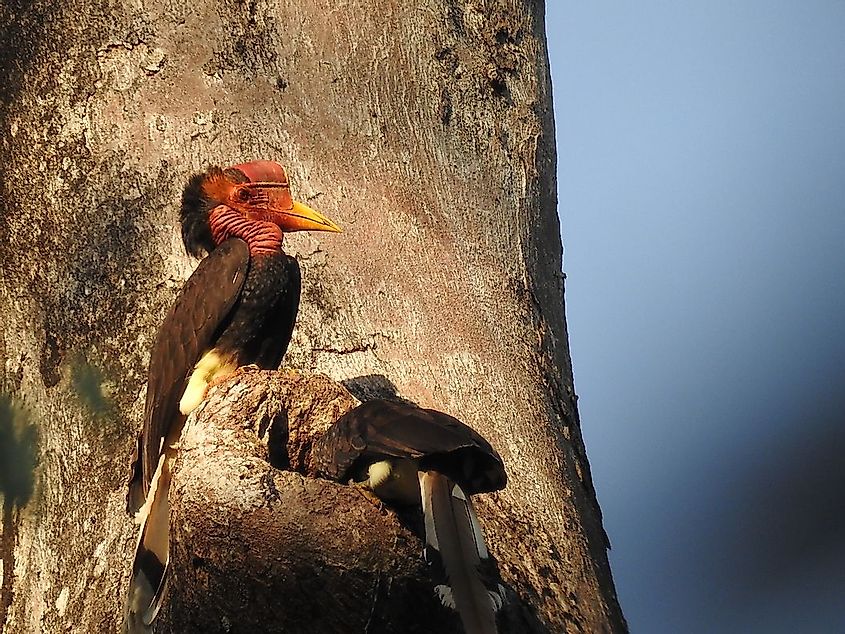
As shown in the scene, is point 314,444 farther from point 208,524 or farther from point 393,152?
point 393,152

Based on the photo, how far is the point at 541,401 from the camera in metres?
2.18

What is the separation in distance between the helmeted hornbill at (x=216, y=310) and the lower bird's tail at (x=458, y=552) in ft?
1.84

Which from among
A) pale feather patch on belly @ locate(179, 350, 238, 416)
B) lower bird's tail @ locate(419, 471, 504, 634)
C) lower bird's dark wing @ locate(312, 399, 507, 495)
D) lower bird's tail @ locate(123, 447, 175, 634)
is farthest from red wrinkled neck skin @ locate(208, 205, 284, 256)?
lower bird's tail @ locate(419, 471, 504, 634)

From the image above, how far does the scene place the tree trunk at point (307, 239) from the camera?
1956mm

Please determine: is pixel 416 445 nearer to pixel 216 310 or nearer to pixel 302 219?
pixel 216 310

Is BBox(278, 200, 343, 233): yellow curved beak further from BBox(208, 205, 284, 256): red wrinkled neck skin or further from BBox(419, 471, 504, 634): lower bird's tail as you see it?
BBox(419, 471, 504, 634): lower bird's tail

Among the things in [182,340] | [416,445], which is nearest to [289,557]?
[416,445]

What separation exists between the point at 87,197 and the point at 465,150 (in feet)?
2.61

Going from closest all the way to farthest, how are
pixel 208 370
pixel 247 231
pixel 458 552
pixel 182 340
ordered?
pixel 458 552 → pixel 182 340 → pixel 208 370 → pixel 247 231

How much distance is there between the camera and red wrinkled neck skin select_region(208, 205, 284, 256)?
2.20m

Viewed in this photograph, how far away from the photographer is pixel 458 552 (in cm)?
142

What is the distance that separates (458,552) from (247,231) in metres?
1.05

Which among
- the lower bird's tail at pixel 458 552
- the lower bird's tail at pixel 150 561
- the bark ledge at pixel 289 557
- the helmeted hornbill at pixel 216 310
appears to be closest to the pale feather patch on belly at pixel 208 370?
the helmeted hornbill at pixel 216 310

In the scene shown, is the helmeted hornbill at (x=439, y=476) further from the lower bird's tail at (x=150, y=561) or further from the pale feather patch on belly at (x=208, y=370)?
the pale feather patch on belly at (x=208, y=370)
